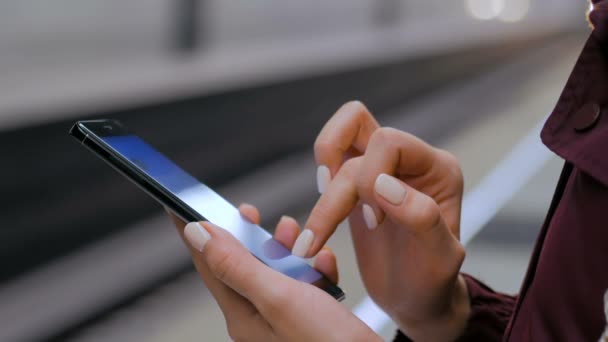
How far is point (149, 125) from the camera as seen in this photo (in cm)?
241

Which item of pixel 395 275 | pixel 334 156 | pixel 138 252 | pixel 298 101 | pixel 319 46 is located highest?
pixel 319 46

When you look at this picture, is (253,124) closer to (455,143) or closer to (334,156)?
(455,143)

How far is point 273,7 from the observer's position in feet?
13.2

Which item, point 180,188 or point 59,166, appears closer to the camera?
point 180,188

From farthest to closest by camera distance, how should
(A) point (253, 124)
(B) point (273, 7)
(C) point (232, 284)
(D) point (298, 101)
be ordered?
(B) point (273, 7)
(D) point (298, 101)
(A) point (253, 124)
(C) point (232, 284)

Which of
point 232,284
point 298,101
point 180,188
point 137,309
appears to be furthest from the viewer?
point 298,101

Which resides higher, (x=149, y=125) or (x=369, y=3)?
(x=369, y=3)

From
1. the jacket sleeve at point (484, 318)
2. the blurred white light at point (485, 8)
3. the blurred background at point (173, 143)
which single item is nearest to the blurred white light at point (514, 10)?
the blurred white light at point (485, 8)

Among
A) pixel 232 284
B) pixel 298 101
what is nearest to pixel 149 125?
pixel 298 101

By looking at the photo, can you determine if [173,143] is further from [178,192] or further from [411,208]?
[411,208]

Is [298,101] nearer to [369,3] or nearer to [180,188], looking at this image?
[369,3]

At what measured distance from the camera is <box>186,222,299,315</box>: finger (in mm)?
629

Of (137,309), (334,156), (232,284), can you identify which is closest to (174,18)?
(137,309)

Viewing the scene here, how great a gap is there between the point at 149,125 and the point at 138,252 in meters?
0.51
